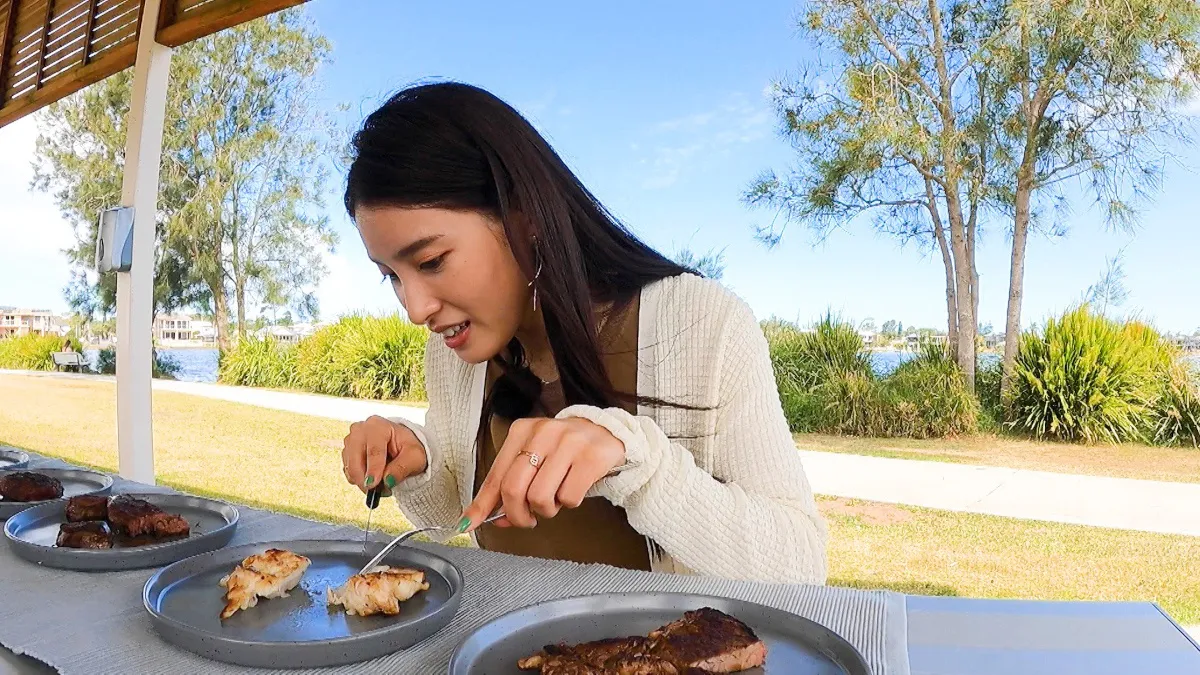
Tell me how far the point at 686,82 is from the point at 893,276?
17.9 ft

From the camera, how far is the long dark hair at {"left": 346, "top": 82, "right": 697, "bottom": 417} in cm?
117

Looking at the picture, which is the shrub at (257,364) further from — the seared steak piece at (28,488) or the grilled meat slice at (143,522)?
the grilled meat slice at (143,522)

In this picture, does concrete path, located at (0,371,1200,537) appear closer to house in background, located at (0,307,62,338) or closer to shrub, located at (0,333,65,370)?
house in background, located at (0,307,62,338)

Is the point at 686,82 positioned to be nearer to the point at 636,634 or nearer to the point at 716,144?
the point at 716,144

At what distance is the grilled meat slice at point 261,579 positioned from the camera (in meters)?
0.83

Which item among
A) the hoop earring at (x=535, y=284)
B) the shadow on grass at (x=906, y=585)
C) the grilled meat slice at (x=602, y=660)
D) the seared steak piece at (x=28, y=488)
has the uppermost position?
the hoop earring at (x=535, y=284)

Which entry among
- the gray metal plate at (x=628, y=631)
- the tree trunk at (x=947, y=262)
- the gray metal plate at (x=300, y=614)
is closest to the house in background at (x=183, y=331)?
the tree trunk at (x=947, y=262)

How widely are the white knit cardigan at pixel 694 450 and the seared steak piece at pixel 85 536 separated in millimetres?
383

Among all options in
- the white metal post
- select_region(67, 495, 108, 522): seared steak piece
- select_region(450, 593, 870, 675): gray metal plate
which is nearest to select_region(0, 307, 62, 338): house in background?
the white metal post

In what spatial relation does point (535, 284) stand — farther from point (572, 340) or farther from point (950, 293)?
point (950, 293)

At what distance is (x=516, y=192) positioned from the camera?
3.95ft

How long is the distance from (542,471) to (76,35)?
142 inches

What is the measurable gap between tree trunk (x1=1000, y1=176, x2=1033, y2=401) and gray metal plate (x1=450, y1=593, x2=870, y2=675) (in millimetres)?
7284

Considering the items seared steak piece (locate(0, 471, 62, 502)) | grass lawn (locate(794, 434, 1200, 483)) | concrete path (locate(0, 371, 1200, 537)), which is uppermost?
seared steak piece (locate(0, 471, 62, 502))
